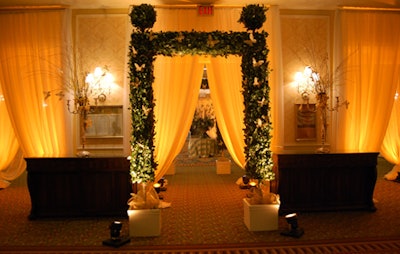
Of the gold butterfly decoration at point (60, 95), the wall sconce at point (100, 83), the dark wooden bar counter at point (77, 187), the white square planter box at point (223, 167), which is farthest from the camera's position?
the white square planter box at point (223, 167)

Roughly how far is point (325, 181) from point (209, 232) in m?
2.43

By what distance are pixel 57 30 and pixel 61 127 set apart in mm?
2076

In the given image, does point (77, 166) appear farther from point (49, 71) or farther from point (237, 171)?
point (237, 171)

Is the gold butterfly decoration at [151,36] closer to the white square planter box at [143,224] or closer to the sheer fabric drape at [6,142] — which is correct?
the white square planter box at [143,224]

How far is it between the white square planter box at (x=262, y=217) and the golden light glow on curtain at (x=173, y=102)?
7.69 ft

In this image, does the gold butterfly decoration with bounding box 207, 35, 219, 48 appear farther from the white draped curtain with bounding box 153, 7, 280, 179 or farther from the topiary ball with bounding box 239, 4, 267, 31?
the white draped curtain with bounding box 153, 7, 280, 179

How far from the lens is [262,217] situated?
513cm

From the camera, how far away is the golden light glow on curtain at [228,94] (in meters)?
7.15

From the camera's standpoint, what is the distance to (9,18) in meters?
7.27

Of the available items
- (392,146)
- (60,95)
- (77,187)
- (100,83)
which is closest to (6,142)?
(60,95)

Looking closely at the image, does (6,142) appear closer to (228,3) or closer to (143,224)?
(143,224)

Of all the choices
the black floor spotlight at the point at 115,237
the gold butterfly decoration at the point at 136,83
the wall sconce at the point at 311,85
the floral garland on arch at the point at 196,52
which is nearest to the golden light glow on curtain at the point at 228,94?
the wall sconce at the point at 311,85

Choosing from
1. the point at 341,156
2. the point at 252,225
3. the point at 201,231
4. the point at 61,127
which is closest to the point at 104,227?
the point at 201,231

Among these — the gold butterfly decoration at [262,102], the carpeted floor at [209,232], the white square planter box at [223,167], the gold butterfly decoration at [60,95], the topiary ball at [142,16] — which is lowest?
the carpeted floor at [209,232]
